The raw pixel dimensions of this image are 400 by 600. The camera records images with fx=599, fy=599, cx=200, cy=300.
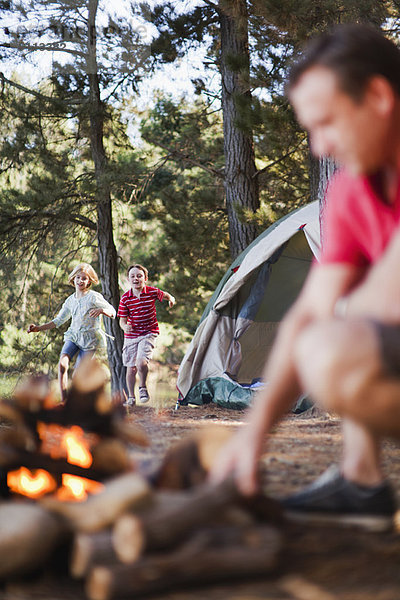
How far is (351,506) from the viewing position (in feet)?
5.21

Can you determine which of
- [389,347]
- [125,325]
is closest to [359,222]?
[389,347]

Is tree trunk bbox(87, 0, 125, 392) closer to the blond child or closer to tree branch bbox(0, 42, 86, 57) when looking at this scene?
tree branch bbox(0, 42, 86, 57)

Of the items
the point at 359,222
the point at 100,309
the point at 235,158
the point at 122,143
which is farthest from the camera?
the point at 122,143

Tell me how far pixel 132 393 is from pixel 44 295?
660 cm

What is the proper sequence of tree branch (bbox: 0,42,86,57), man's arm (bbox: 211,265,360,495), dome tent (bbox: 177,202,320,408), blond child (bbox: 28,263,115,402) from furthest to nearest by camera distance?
tree branch (bbox: 0,42,86,57) → blond child (bbox: 28,263,115,402) → dome tent (bbox: 177,202,320,408) → man's arm (bbox: 211,265,360,495)

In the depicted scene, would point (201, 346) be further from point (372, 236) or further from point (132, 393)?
point (372, 236)

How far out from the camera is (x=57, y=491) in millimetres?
2012

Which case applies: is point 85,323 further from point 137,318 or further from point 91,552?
point 91,552

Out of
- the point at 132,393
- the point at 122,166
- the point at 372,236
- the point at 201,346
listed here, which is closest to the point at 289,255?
the point at 201,346

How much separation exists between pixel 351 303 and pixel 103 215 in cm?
974

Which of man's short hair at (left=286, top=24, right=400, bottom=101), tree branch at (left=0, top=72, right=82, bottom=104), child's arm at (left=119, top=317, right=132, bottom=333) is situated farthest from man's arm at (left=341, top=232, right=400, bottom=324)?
tree branch at (left=0, top=72, right=82, bottom=104)

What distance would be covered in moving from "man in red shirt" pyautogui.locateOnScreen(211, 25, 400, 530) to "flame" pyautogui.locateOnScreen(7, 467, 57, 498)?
0.83 metres

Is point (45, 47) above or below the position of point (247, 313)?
above

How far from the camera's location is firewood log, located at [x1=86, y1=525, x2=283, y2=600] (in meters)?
1.24
